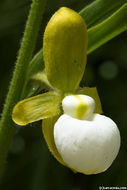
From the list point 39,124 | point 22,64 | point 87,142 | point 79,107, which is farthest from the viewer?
point 39,124

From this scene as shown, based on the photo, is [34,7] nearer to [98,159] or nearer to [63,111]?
[63,111]

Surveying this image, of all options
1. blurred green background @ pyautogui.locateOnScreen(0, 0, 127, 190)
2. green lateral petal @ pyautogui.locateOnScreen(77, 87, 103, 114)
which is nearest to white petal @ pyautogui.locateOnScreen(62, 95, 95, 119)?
green lateral petal @ pyautogui.locateOnScreen(77, 87, 103, 114)

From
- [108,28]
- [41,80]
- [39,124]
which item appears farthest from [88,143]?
[39,124]

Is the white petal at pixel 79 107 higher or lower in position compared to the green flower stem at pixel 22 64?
lower

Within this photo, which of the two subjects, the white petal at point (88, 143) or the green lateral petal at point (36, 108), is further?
the green lateral petal at point (36, 108)

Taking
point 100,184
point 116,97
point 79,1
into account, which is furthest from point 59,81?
point 116,97

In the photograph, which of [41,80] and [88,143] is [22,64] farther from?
[88,143]

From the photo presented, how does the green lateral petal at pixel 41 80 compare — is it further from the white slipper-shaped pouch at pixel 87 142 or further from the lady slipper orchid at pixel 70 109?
the white slipper-shaped pouch at pixel 87 142

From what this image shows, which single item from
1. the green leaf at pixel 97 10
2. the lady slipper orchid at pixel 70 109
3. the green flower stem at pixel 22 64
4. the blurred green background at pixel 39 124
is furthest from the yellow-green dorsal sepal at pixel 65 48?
the blurred green background at pixel 39 124
